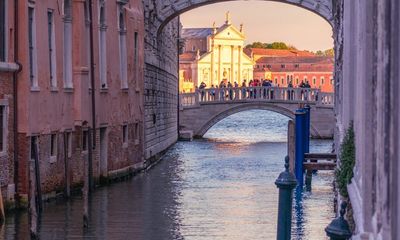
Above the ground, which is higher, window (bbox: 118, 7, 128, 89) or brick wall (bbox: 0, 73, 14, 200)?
window (bbox: 118, 7, 128, 89)

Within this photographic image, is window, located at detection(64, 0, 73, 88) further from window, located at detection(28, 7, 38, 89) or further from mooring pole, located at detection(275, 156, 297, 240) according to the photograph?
mooring pole, located at detection(275, 156, 297, 240)

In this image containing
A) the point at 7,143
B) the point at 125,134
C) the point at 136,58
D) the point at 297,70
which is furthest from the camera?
the point at 297,70

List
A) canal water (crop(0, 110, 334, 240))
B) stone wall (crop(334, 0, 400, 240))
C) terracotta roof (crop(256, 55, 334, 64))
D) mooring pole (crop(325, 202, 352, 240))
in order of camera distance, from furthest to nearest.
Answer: terracotta roof (crop(256, 55, 334, 64))
canal water (crop(0, 110, 334, 240))
mooring pole (crop(325, 202, 352, 240))
stone wall (crop(334, 0, 400, 240))

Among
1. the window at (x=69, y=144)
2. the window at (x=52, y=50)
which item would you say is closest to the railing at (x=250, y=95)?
the window at (x=69, y=144)

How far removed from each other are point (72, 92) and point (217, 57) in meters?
86.9

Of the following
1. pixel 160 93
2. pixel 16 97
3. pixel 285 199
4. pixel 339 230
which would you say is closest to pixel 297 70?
pixel 160 93

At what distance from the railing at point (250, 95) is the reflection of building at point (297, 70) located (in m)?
52.0

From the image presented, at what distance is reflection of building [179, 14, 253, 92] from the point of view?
99.4m

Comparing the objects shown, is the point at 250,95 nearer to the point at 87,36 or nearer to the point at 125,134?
the point at 125,134

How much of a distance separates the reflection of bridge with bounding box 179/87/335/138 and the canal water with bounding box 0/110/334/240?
13701mm

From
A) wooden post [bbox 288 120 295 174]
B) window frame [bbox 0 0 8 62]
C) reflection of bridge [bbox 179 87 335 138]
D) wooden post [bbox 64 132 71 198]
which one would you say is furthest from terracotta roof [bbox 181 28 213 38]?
window frame [bbox 0 0 8 62]

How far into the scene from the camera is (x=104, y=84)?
18234 mm

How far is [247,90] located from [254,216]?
25.8 meters

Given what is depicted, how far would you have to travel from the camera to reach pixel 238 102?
3903cm
